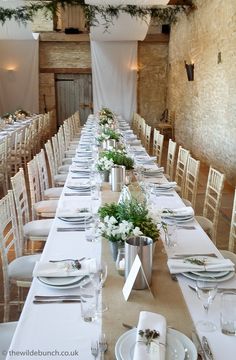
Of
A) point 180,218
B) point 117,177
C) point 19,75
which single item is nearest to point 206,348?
point 180,218

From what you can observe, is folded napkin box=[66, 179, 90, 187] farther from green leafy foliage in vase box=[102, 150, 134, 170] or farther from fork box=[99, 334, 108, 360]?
fork box=[99, 334, 108, 360]

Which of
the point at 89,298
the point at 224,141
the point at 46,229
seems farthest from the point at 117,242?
the point at 224,141

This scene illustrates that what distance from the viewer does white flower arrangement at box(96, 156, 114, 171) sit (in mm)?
3586

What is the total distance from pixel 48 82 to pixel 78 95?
1161mm

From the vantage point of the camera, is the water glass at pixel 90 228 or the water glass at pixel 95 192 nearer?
A: the water glass at pixel 90 228

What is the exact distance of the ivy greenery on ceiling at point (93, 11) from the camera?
9.91m

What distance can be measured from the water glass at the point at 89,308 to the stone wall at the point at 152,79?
12.8m

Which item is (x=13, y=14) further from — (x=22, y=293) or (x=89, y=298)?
(x=89, y=298)

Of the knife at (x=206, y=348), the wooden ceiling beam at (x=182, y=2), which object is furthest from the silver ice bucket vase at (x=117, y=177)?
the wooden ceiling beam at (x=182, y=2)

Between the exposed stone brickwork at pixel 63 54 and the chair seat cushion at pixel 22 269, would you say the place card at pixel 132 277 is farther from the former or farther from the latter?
the exposed stone brickwork at pixel 63 54

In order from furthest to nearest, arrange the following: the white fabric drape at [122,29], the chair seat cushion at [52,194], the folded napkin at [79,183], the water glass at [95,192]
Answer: the white fabric drape at [122,29]
the chair seat cushion at [52,194]
the folded napkin at [79,183]
the water glass at [95,192]

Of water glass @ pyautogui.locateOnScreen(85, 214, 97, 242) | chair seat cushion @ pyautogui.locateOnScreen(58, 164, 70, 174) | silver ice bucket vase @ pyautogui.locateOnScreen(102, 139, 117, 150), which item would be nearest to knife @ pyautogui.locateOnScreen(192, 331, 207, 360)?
water glass @ pyautogui.locateOnScreen(85, 214, 97, 242)

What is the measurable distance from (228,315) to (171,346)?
0.29m

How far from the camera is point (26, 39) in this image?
1334 cm
